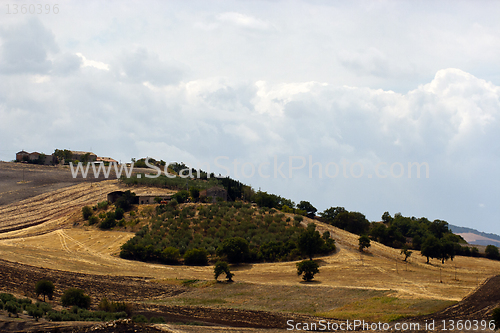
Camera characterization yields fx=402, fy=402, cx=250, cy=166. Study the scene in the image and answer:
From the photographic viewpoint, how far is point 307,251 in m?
51.7

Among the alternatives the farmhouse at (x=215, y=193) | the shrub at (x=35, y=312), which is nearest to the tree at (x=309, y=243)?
the farmhouse at (x=215, y=193)

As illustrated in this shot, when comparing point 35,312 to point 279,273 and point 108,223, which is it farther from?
point 108,223

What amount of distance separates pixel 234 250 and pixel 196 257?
17.2ft

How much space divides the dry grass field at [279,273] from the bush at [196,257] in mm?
1834

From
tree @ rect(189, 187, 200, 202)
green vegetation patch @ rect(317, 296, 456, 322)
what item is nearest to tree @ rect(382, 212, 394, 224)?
tree @ rect(189, 187, 200, 202)

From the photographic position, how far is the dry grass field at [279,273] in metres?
31.2

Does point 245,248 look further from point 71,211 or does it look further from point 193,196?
point 71,211

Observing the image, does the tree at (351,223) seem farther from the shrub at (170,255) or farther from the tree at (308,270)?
the tree at (308,270)

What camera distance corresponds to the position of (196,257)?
175ft

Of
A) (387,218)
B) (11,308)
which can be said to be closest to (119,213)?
(11,308)

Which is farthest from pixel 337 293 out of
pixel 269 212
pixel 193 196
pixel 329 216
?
pixel 329 216

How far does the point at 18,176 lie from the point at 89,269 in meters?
70.2

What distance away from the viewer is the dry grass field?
3125 cm

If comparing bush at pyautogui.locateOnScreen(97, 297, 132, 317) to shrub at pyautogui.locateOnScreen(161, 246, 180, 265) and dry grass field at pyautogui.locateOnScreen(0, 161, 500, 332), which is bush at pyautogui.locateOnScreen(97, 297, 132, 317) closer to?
dry grass field at pyautogui.locateOnScreen(0, 161, 500, 332)
